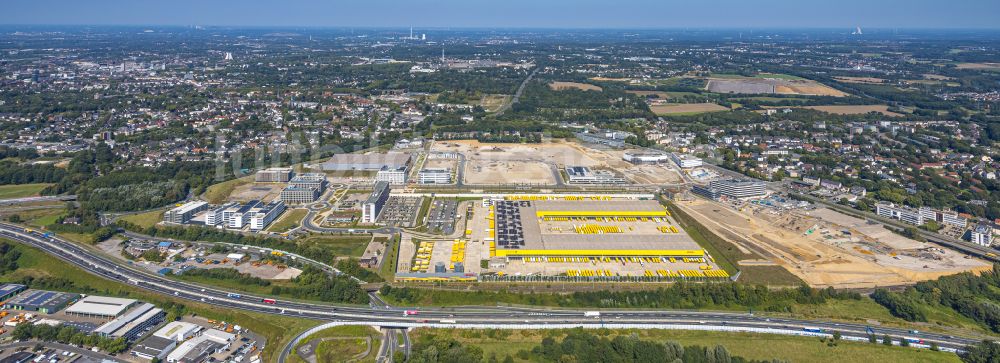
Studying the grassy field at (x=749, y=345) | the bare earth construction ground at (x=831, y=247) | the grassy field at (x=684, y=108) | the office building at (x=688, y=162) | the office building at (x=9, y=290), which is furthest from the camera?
the grassy field at (x=684, y=108)

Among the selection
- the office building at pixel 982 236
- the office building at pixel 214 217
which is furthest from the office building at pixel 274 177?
the office building at pixel 982 236

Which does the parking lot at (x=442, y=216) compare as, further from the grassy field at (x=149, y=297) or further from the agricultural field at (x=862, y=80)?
the agricultural field at (x=862, y=80)

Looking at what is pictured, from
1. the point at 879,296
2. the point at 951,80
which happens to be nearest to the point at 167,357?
the point at 879,296

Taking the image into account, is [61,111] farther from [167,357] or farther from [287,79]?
[167,357]

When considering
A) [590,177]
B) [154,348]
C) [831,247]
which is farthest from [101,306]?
[831,247]

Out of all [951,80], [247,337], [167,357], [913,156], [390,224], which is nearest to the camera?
[167,357]

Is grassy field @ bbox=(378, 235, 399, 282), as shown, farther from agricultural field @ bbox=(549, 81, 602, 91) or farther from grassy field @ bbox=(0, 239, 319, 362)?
agricultural field @ bbox=(549, 81, 602, 91)
